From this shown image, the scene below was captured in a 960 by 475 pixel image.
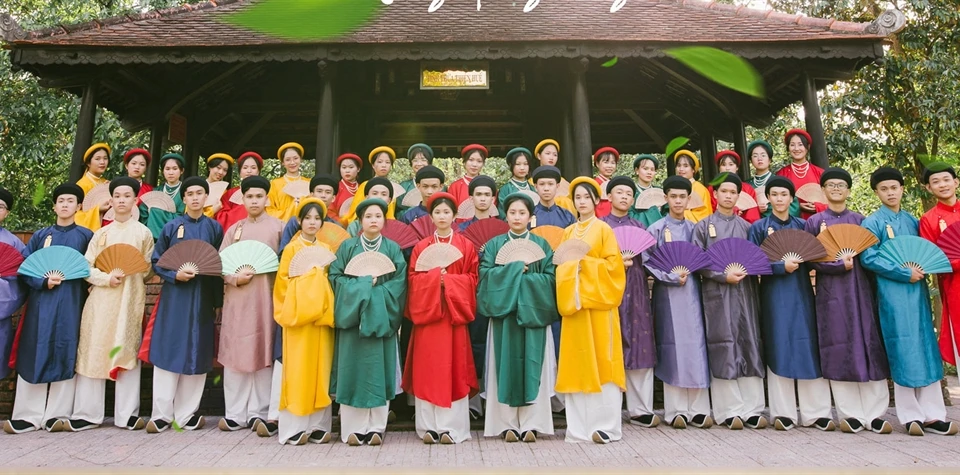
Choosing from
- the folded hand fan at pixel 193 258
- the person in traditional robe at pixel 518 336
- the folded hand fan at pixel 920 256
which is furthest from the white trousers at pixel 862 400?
the folded hand fan at pixel 193 258

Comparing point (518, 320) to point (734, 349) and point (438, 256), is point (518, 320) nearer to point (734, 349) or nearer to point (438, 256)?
point (438, 256)

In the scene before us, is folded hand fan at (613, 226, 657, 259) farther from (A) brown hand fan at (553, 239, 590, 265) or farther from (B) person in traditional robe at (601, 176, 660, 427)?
(A) brown hand fan at (553, 239, 590, 265)

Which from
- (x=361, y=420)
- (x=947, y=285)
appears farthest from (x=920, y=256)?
(x=361, y=420)

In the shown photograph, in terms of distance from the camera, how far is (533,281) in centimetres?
425

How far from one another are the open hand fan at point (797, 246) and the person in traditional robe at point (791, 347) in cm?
5

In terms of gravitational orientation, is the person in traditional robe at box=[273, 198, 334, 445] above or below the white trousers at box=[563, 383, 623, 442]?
above

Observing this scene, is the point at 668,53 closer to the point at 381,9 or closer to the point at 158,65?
the point at 381,9

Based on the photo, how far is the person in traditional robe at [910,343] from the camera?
4.41 metres

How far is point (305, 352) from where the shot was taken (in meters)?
4.27

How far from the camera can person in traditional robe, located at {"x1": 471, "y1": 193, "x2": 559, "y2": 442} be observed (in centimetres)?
421

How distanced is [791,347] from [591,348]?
1.65 metres

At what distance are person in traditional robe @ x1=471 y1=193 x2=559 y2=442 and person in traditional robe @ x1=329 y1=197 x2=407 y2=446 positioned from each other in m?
0.66

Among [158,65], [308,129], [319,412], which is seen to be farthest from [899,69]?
[158,65]

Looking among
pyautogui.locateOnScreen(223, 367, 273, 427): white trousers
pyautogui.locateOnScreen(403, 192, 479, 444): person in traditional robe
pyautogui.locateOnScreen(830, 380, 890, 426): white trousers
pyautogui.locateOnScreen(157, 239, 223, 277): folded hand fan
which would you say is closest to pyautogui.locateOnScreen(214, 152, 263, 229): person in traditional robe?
pyautogui.locateOnScreen(157, 239, 223, 277): folded hand fan
